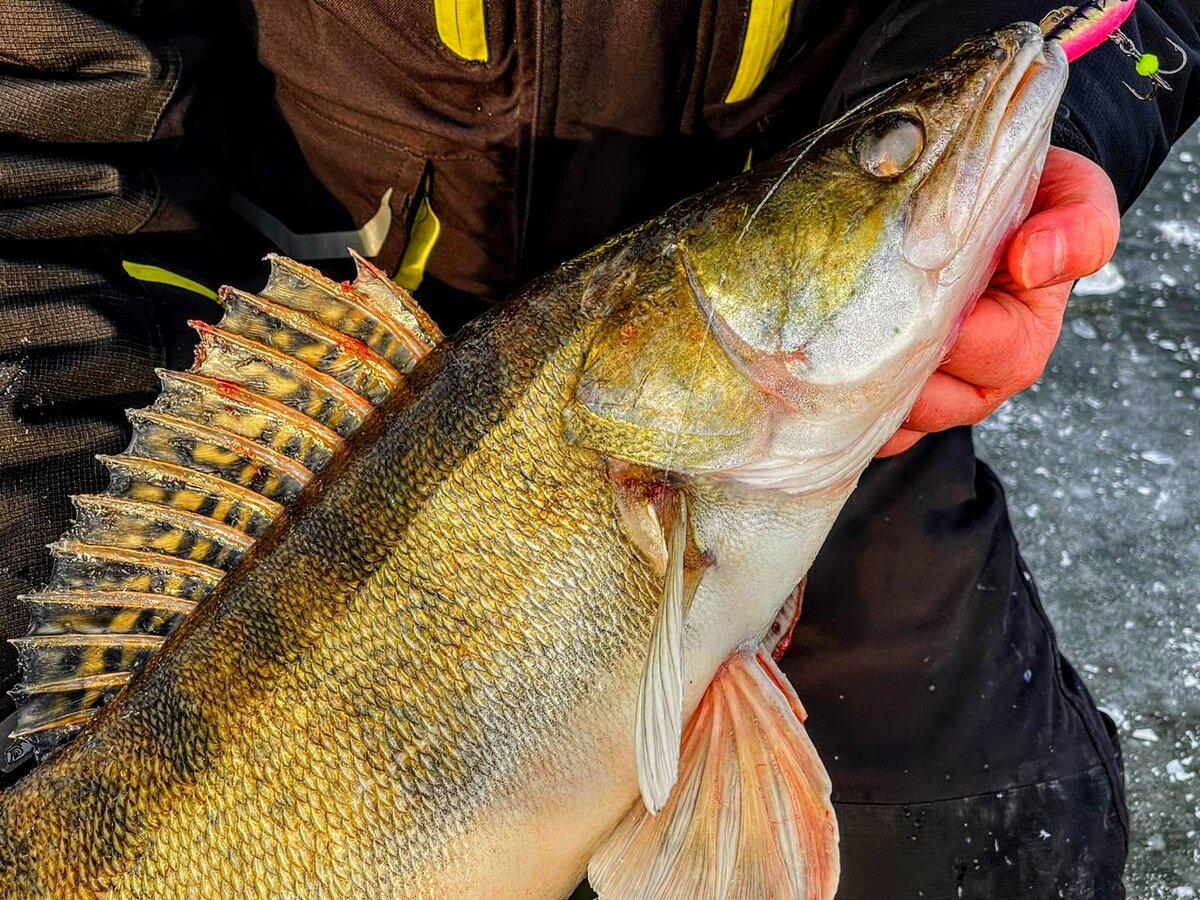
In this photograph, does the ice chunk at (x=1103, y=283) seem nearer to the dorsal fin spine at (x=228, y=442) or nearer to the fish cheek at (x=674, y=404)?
the fish cheek at (x=674, y=404)

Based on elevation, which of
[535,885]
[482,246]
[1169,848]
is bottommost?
[1169,848]

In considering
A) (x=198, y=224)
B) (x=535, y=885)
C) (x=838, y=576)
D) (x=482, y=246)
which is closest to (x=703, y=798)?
(x=535, y=885)

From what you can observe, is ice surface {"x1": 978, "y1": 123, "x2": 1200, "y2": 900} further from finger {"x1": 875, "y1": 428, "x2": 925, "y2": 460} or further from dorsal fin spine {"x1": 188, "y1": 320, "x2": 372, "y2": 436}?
dorsal fin spine {"x1": 188, "y1": 320, "x2": 372, "y2": 436}

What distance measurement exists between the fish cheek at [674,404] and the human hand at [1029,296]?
37 cm

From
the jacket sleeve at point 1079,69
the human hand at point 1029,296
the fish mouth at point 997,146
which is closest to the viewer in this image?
the fish mouth at point 997,146

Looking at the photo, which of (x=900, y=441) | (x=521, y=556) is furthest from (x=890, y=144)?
(x=521, y=556)

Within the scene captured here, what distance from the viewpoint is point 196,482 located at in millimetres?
1555

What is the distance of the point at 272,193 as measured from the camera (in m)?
2.27

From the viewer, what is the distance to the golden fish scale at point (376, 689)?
1.38 metres

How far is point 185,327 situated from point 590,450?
0.92 m

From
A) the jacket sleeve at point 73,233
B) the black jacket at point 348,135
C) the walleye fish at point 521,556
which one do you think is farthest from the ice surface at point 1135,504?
the jacket sleeve at point 73,233

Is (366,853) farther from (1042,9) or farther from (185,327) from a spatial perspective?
(1042,9)

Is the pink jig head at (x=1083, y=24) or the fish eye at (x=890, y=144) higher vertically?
the pink jig head at (x=1083, y=24)

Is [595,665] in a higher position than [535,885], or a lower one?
higher
